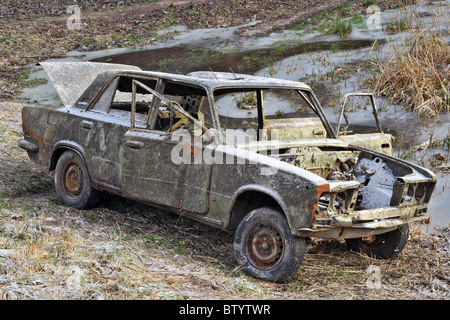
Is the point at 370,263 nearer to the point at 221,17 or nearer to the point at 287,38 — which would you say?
the point at 287,38

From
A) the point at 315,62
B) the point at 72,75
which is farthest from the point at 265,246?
the point at 315,62

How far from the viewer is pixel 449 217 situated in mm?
6457

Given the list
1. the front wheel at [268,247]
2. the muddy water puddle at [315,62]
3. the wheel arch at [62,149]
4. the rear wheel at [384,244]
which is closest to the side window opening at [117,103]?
the wheel arch at [62,149]

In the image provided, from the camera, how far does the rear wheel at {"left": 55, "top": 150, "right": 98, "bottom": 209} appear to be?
20.1ft

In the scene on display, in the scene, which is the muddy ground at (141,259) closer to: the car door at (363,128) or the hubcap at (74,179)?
the hubcap at (74,179)

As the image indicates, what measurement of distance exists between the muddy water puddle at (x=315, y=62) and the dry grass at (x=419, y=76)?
187 millimetres

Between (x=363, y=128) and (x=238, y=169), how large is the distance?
4871 millimetres

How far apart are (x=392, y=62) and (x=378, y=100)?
2.88 feet

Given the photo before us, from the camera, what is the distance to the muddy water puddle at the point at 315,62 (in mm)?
8648

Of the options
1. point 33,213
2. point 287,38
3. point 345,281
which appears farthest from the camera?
point 287,38

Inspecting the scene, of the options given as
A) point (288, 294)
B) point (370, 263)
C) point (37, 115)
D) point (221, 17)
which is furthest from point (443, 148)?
point (221, 17)

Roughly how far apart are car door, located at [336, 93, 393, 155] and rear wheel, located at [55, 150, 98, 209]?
2.81 meters

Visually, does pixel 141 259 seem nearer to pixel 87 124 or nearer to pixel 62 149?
pixel 87 124

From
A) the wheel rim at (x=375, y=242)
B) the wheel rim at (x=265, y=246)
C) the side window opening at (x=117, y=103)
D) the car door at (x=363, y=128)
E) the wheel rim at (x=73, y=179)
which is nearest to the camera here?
the wheel rim at (x=265, y=246)
